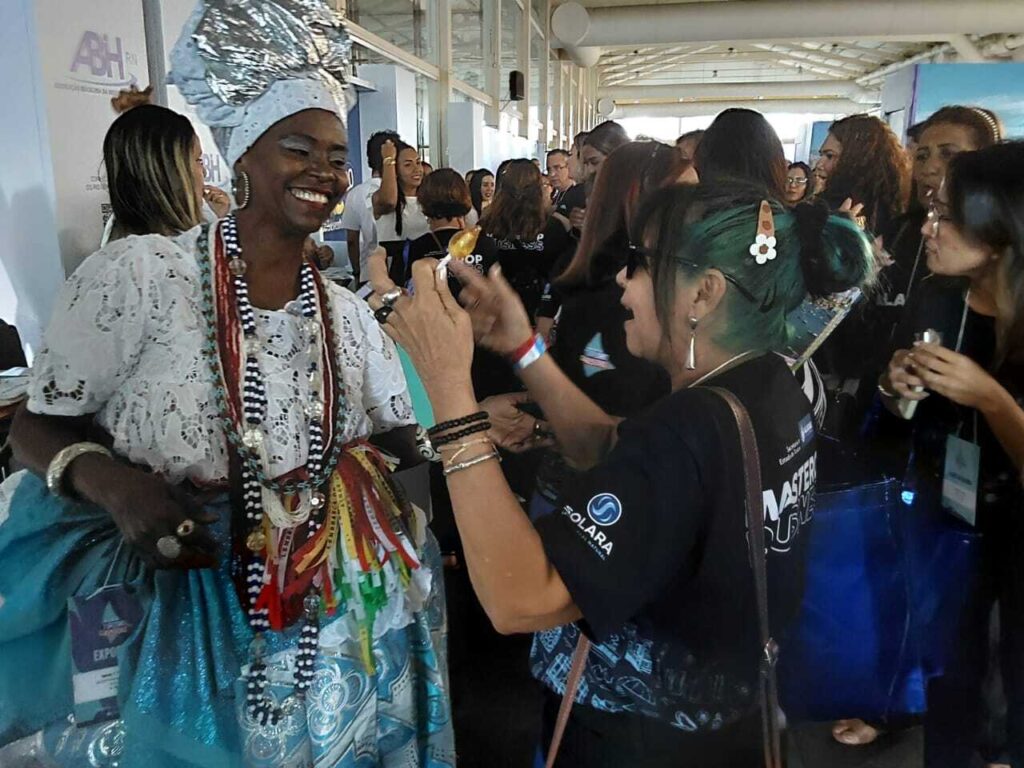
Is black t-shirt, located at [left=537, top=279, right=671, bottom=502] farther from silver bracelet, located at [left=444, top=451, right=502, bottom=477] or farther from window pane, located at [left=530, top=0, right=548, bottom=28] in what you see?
window pane, located at [left=530, top=0, right=548, bottom=28]

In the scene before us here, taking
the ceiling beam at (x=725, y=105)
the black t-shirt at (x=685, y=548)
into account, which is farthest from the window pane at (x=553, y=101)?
the black t-shirt at (x=685, y=548)

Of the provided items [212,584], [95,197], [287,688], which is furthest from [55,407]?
[95,197]

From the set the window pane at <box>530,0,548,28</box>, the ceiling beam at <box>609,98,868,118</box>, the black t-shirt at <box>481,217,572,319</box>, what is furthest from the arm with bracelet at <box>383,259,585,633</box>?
the window pane at <box>530,0,548,28</box>

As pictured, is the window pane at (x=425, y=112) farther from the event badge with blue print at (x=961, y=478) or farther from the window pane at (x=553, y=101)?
the window pane at (x=553, y=101)

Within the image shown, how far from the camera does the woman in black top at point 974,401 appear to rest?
1329 mm

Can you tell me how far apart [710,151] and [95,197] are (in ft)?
5.44

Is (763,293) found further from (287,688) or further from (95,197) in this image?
(95,197)

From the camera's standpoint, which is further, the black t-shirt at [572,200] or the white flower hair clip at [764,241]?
the black t-shirt at [572,200]

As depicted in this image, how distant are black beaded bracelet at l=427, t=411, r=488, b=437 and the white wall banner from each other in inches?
65.3

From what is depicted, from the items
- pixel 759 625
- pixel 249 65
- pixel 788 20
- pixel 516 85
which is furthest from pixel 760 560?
pixel 788 20

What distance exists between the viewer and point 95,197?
2.08 metres

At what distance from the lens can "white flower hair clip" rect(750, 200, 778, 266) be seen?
869 millimetres

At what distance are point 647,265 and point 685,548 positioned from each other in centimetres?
37

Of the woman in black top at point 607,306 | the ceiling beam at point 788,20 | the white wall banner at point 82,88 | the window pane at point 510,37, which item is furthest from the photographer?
the ceiling beam at point 788,20
